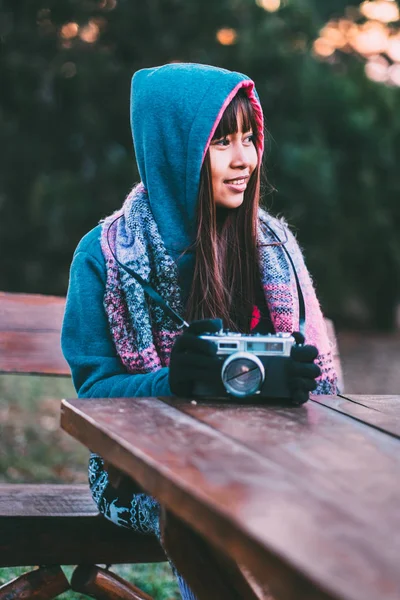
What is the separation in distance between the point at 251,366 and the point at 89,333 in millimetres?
638

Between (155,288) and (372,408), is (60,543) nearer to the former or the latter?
(155,288)

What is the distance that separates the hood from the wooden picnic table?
0.72 m

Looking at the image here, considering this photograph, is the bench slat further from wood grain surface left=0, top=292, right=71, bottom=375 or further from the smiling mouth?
the smiling mouth

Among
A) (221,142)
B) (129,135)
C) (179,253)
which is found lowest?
(179,253)

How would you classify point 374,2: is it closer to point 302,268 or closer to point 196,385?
point 302,268

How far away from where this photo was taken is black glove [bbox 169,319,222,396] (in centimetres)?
168

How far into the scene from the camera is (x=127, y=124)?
274 inches

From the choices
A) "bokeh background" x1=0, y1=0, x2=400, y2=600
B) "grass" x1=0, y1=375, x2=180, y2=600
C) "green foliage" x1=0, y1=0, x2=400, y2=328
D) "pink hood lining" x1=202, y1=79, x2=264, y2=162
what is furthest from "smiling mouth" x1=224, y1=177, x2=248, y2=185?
"green foliage" x1=0, y1=0, x2=400, y2=328

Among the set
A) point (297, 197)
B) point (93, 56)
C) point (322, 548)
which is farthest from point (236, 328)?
point (297, 197)

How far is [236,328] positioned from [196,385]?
647mm

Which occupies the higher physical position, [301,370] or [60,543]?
[301,370]

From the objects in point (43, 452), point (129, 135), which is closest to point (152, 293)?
point (43, 452)

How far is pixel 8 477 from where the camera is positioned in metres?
4.46

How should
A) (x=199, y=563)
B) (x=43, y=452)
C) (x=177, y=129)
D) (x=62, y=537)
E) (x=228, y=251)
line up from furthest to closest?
1. (x=43, y=452)
2. (x=228, y=251)
3. (x=177, y=129)
4. (x=62, y=537)
5. (x=199, y=563)
